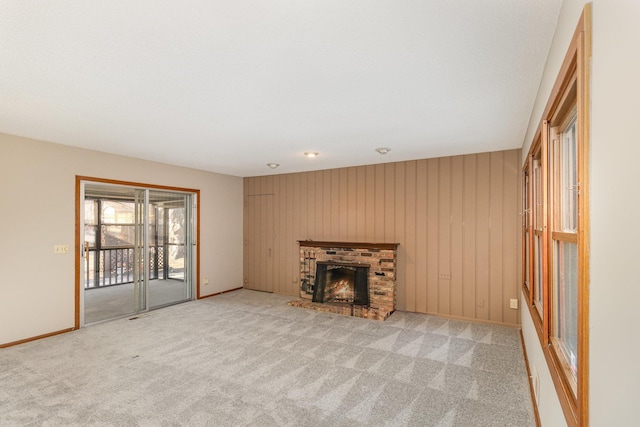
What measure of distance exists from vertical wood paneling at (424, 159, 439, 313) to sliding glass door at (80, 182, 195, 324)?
408 centimetres

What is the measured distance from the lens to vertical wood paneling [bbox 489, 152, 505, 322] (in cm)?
438

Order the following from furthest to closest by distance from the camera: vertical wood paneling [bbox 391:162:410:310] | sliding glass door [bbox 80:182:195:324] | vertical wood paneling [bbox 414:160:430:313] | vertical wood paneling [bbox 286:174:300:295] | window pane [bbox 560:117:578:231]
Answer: vertical wood paneling [bbox 286:174:300:295], vertical wood paneling [bbox 391:162:410:310], vertical wood paneling [bbox 414:160:430:313], sliding glass door [bbox 80:182:195:324], window pane [bbox 560:117:578:231]

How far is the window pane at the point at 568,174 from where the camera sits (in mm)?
1720

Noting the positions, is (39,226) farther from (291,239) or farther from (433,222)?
(433,222)

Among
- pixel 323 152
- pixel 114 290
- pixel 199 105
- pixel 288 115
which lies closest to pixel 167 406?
pixel 199 105

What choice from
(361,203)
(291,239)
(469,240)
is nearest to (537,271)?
(469,240)

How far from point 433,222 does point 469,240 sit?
1.81 ft

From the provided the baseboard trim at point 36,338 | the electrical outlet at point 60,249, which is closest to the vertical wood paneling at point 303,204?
the electrical outlet at point 60,249

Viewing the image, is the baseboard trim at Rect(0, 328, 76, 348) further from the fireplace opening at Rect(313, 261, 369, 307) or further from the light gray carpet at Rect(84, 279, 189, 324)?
the fireplace opening at Rect(313, 261, 369, 307)

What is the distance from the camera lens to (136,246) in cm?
506

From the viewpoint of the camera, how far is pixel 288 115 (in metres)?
3.00

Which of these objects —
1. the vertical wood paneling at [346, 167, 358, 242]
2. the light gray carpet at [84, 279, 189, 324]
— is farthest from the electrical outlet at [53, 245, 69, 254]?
the vertical wood paneling at [346, 167, 358, 242]

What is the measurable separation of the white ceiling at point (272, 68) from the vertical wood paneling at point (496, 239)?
73cm

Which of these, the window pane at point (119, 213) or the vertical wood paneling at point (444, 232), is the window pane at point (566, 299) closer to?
the vertical wood paneling at point (444, 232)
